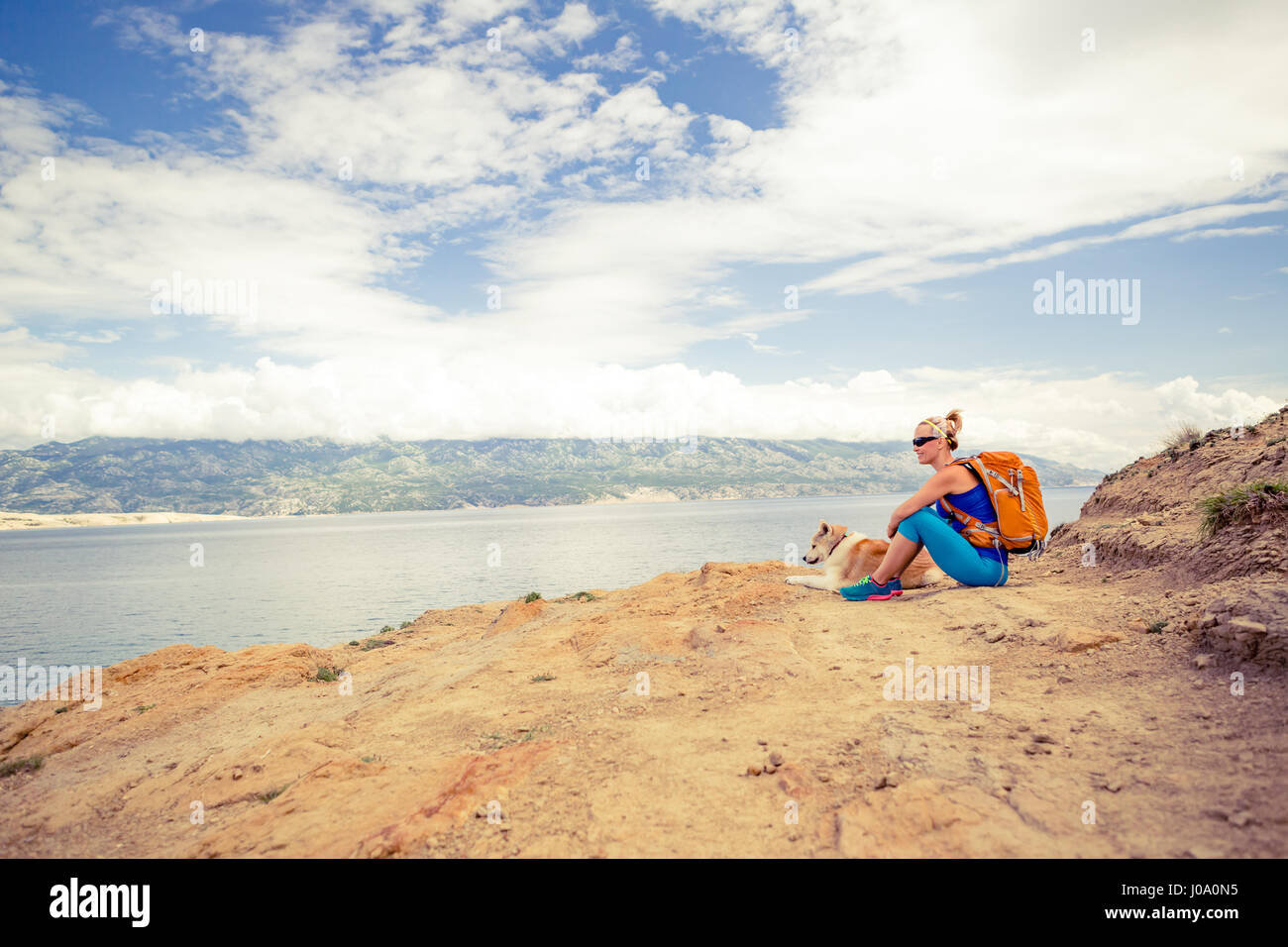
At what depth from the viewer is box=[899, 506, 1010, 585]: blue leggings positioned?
880 centimetres

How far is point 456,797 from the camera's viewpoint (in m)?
4.76

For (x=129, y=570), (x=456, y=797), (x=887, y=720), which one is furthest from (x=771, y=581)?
(x=129, y=570)

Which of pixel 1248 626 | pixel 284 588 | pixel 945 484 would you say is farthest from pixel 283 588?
pixel 1248 626

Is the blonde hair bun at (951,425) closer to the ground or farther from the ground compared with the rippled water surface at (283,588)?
farther from the ground

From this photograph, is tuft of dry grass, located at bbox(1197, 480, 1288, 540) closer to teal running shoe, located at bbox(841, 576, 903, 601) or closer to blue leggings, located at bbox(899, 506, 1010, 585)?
blue leggings, located at bbox(899, 506, 1010, 585)

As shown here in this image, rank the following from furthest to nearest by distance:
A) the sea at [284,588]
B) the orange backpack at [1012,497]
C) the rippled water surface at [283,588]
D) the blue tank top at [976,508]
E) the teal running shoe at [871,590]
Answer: the rippled water surface at [283,588] < the sea at [284,588] < the teal running shoe at [871,590] < the blue tank top at [976,508] < the orange backpack at [1012,497]

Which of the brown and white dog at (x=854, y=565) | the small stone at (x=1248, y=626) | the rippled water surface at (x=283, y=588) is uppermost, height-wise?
the small stone at (x=1248, y=626)

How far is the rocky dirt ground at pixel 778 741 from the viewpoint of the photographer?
3854 mm

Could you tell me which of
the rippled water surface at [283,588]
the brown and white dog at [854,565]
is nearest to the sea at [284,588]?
the rippled water surface at [283,588]

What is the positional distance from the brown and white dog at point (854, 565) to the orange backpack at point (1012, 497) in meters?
2.16

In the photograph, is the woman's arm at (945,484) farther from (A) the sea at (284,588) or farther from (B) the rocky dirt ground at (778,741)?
(A) the sea at (284,588)

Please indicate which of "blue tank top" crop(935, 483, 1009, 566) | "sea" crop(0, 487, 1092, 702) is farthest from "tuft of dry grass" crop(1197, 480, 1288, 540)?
"sea" crop(0, 487, 1092, 702)
